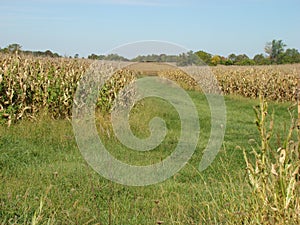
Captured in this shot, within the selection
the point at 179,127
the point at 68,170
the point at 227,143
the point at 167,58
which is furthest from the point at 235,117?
the point at 68,170

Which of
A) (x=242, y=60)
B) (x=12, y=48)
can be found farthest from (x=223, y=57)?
(x=12, y=48)

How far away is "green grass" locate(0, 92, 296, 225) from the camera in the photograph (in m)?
3.62

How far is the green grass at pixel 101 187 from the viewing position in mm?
3621

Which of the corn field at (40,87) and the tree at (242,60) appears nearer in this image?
the corn field at (40,87)

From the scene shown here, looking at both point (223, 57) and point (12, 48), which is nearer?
point (12, 48)

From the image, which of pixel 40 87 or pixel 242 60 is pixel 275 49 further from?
pixel 40 87

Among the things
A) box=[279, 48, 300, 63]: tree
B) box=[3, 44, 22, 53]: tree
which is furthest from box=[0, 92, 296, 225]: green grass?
box=[279, 48, 300, 63]: tree

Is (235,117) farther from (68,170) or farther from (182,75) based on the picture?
(182,75)

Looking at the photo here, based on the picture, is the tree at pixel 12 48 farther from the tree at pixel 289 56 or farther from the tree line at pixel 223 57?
the tree at pixel 289 56

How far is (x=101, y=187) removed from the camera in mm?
4887

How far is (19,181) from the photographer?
194 inches

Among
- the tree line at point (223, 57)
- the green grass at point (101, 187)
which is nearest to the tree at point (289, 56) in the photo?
the tree line at point (223, 57)

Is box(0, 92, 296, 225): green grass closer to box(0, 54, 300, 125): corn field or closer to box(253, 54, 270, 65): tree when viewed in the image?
box(0, 54, 300, 125): corn field

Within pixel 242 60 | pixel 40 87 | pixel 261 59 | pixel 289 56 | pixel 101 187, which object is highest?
pixel 289 56
